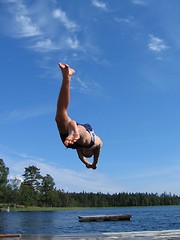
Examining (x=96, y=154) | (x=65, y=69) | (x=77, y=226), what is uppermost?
(x=65, y=69)

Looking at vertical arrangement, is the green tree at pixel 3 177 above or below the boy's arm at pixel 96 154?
above

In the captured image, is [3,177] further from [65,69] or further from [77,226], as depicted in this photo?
[65,69]

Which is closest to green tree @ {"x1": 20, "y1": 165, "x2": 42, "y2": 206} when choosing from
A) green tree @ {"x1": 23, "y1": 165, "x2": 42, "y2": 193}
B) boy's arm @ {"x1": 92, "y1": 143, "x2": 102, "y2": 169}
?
green tree @ {"x1": 23, "y1": 165, "x2": 42, "y2": 193}

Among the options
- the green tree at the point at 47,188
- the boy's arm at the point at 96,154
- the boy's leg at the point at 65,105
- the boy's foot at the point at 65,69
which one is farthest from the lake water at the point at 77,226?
the green tree at the point at 47,188

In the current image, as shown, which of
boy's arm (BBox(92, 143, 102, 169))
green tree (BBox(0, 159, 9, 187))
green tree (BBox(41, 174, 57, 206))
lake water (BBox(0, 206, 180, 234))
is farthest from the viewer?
green tree (BBox(41, 174, 57, 206))

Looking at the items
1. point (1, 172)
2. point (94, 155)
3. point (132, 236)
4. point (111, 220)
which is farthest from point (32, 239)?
point (1, 172)

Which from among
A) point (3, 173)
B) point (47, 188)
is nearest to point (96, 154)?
point (3, 173)

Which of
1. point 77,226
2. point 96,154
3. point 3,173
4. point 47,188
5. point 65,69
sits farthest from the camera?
point 47,188

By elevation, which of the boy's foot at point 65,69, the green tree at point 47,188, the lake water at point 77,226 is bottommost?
the lake water at point 77,226

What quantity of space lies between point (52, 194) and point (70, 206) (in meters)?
45.0

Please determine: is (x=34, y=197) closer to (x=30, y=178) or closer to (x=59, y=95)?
(x=30, y=178)

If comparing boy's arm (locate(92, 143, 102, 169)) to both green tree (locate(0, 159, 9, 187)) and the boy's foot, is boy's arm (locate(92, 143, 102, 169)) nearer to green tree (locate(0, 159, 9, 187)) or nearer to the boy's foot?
the boy's foot

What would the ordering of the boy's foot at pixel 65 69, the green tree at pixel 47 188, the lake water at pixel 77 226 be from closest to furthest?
1. the boy's foot at pixel 65 69
2. the lake water at pixel 77 226
3. the green tree at pixel 47 188

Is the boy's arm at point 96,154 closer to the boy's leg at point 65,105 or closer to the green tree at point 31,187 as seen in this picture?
the boy's leg at point 65,105
